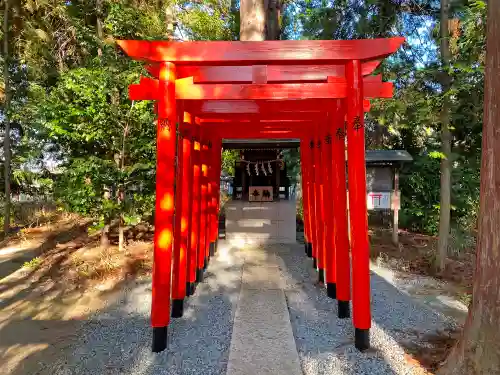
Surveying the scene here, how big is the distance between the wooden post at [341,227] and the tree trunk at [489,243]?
1.72 metres

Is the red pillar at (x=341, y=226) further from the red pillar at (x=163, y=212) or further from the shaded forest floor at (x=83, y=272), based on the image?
the red pillar at (x=163, y=212)

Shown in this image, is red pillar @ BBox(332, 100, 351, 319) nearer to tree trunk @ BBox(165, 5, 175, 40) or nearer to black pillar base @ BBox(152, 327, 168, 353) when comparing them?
black pillar base @ BBox(152, 327, 168, 353)

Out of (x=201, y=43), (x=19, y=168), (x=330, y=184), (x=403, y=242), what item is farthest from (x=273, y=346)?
(x=19, y=168)

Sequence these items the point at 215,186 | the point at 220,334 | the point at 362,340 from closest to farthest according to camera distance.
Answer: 1. the point at 362,340
2. the point at 220,334
3. the point at 215,186

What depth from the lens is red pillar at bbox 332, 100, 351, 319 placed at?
4.11 meters

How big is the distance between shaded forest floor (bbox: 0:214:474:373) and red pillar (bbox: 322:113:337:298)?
1.41 m

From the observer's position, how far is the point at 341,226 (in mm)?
4121

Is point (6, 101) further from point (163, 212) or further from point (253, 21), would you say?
point (163, 212)

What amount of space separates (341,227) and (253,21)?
5137 millimetres

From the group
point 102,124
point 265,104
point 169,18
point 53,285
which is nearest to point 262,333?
point 265,104

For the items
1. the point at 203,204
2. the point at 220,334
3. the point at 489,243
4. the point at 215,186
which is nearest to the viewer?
the point at 489,243

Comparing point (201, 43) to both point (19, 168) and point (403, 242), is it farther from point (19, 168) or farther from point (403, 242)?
point (19, 168)

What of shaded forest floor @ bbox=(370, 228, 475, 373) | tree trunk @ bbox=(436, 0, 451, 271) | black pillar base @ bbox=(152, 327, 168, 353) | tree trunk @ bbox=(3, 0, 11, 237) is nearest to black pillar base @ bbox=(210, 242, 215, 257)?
shaded forest floor @ bbox=(370, 228, 475, 373)

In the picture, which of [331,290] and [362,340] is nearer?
[362,340]
